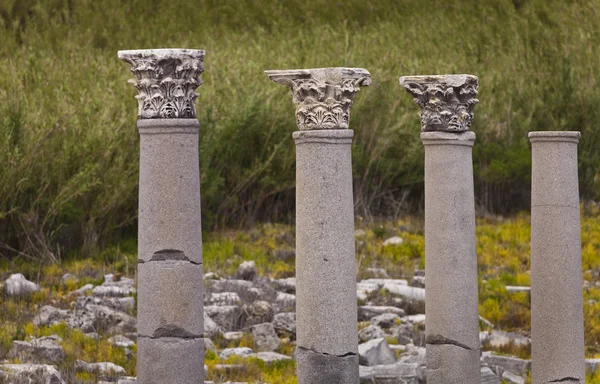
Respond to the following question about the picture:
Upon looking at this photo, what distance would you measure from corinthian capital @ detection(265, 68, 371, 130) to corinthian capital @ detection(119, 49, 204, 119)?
2.47 ft

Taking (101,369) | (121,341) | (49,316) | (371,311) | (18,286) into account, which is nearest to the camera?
(101,369)

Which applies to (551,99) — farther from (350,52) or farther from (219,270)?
(219,270)

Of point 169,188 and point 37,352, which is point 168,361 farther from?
point 37,352

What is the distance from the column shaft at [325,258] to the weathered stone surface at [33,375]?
269 cm

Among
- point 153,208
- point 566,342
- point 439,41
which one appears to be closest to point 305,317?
point 153,208

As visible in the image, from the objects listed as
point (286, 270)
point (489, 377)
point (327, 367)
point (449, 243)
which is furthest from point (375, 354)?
point (286, 270)

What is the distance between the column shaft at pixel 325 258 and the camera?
10.4 metres

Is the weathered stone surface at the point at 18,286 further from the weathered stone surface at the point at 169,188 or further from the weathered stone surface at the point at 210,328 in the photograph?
the weathered stone surface at the point at 169,188

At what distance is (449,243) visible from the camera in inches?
460

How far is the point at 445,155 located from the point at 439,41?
56.4ft

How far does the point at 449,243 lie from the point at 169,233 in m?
3.01

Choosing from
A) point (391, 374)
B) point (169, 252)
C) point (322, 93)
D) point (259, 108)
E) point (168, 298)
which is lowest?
point (391, 374)

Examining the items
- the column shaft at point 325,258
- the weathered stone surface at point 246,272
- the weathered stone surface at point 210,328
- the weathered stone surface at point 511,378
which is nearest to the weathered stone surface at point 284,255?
the weathered stone surface at point 246,272

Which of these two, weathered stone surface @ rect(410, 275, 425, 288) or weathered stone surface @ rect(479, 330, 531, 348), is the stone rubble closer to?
weathered stone surface @ rect(479, 330, 531, 348)
